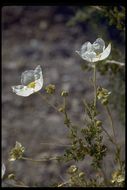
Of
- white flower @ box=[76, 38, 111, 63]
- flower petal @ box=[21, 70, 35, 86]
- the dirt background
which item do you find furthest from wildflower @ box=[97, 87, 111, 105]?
the dirt background

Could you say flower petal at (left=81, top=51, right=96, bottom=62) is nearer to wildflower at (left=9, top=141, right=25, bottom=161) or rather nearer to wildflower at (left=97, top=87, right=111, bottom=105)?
wildflower at (left=97, top=87, right=111, bottom=105)

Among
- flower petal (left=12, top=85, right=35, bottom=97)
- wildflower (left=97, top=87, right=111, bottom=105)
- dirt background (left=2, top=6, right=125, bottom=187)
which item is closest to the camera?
wildflower (left=97, top=87, right=111, bottom=105)

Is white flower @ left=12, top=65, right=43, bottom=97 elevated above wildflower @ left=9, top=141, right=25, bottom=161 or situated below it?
above

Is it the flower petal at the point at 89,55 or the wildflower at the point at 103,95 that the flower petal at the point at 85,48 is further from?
the wildflower at the point at 103,95

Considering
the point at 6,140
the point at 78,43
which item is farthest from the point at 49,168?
the point at 78,43

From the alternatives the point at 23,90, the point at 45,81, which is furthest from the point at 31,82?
the point at 45,81

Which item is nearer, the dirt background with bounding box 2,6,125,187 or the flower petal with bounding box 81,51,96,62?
the flower petal with bounding box 81,51,96,62

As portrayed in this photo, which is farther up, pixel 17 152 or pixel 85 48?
pixel 85 48

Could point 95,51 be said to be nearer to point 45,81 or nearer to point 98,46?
point 98,46
